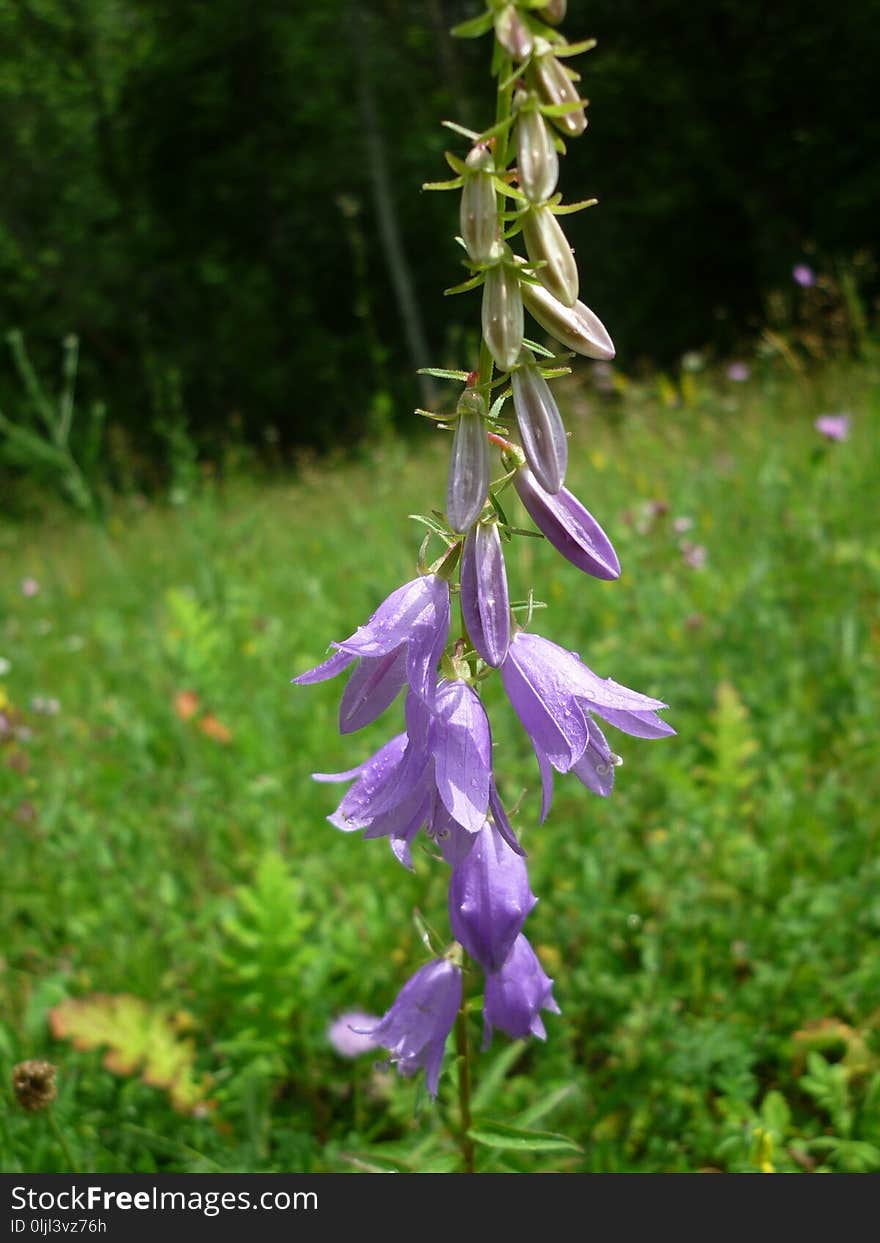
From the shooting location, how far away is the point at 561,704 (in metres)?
1.22

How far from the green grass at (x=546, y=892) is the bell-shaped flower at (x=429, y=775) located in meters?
0.57

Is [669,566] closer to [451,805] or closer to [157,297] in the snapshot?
[451,805]

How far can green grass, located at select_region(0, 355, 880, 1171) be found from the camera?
2.00 m

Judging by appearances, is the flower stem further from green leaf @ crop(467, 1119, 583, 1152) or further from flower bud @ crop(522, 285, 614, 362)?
flower bud @ crop(522, 285, 614, 362)

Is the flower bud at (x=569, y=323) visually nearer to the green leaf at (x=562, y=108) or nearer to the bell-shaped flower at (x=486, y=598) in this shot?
the bell-shaped flower at (x=486, y=598)

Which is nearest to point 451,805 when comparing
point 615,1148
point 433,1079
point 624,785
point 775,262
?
point 433,1079

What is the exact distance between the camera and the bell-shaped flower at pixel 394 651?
1180mm

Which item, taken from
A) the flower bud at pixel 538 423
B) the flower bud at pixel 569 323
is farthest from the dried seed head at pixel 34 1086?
the flower bud at pixel 569 323

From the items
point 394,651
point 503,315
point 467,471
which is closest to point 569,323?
point 503,315

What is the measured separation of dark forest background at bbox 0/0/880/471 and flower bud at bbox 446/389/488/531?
14.1m

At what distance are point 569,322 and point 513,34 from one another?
1.03ft

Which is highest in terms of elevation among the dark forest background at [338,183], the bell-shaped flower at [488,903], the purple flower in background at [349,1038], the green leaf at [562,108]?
the dark forest background at [338,183]

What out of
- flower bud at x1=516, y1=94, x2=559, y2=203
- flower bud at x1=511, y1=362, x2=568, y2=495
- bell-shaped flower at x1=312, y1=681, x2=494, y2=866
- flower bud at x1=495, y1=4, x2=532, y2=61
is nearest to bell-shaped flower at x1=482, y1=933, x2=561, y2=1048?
bell-shaped flower at x1=312, y1=681, x2=494, y2=866

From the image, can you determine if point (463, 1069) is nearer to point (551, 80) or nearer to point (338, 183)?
point (551, 80)
